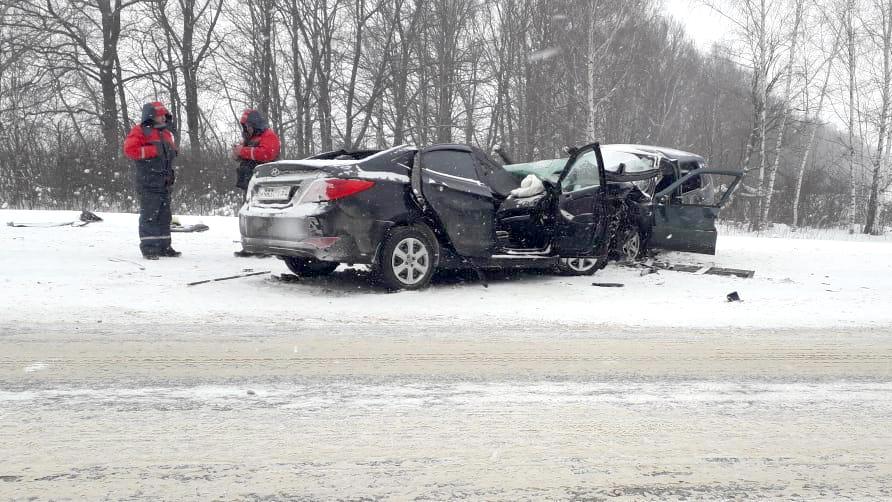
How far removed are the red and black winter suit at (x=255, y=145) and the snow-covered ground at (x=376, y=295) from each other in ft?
4.18

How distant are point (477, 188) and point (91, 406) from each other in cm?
513

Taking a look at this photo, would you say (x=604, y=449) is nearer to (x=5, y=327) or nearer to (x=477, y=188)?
(x=5, y=327)

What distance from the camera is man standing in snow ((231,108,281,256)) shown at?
9.15 metres

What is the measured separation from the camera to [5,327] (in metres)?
5.14

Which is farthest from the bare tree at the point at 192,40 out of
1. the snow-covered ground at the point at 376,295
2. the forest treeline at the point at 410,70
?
the snow-covered ground at the point at 376,295

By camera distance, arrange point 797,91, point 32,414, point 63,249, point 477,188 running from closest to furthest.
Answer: point 32,414
point 477,188
point 63,249
point 797,91

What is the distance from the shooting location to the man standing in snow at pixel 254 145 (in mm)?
9148

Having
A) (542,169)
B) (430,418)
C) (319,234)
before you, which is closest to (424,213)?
(319,234)

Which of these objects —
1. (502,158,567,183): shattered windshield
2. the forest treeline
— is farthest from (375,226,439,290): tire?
the forest treeline

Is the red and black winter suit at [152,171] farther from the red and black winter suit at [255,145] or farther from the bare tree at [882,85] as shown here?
the bare tree at [882,85]

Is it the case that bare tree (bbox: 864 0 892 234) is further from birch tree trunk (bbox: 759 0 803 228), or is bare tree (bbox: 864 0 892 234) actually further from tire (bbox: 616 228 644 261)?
tire (bbox: 616 228 644 261)

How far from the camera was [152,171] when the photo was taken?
28.3 ft

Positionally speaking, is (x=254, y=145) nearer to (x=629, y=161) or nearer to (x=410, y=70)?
(x=629, y=161)

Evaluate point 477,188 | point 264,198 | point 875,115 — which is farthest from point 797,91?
point 264,198
